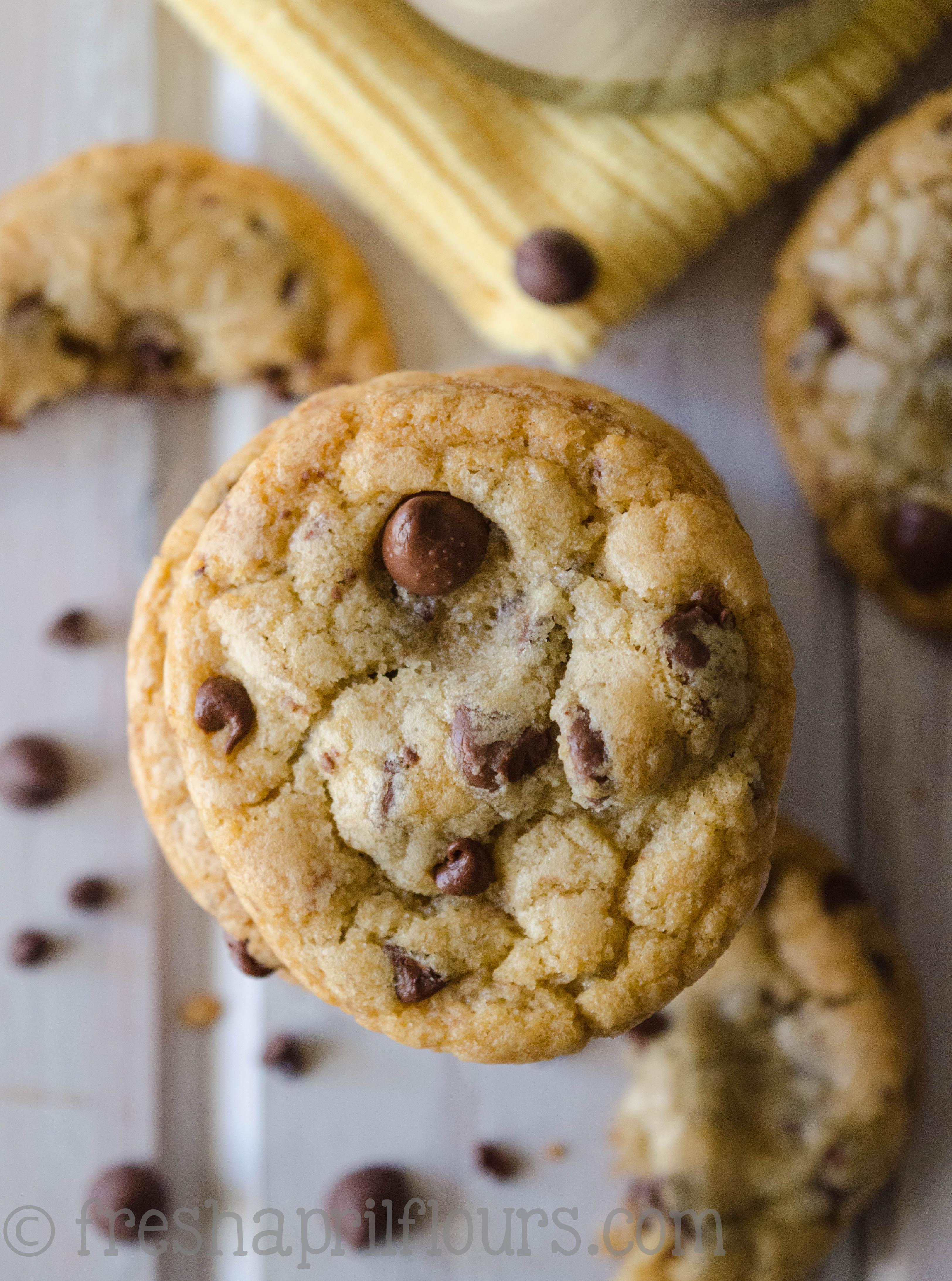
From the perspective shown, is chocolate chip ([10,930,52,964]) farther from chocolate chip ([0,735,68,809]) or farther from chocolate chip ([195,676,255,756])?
chocolate chip ([195,676,255,756])

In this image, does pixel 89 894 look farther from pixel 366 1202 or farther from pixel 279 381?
pixel 279 381

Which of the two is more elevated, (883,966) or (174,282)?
(174,282)

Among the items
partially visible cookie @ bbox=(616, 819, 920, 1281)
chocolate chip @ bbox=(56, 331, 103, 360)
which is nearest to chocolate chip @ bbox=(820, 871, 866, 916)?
partially visible cookie @ bbox=(616, 819, 920, 1281)

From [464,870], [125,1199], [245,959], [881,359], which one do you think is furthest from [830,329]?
[125,1199]

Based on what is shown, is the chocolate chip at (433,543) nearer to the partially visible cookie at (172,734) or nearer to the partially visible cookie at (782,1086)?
the partially visible cookie at (172,734)

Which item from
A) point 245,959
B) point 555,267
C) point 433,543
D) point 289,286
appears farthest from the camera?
point 289,286

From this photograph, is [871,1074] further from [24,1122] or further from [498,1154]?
[24,1122]

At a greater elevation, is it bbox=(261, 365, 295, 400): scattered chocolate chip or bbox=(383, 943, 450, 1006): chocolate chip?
bbox=(261, 365, 295, 400): scattered chocolate chip

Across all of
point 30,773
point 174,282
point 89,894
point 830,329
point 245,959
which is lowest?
point 89,894

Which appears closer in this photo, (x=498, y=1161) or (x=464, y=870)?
(x=464, y=870)
